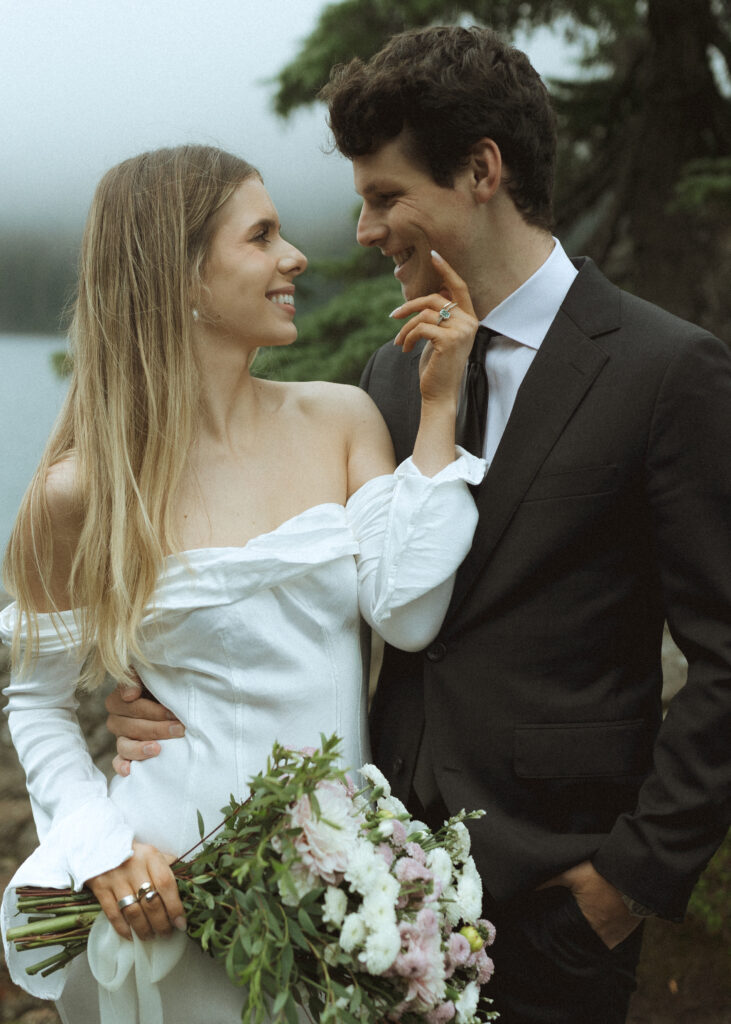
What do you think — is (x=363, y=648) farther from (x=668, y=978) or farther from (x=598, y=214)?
(x=598, y=214)

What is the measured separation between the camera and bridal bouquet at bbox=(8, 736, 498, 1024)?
1.54 meters

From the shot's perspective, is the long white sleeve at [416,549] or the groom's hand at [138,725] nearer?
the long white sleeve at [416,549]

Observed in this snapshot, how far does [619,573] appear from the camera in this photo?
2031 millimetres

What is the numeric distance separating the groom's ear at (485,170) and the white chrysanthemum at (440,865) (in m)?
1.42

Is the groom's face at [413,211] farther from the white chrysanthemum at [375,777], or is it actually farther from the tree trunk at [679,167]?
the tree trunk at [679,167]

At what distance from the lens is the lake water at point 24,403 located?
393 centimetres

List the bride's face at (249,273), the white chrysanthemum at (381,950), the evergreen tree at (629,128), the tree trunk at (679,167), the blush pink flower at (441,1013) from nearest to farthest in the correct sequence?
the white chrysanthemum at (381,950)
the blush pink flower at (441,1013)
the bride's face at (249,273)
the evergreen tree at (629,128)
the tree trunk at (679,167)

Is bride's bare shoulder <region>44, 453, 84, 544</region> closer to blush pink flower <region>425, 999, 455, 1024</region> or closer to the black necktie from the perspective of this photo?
the black necktie

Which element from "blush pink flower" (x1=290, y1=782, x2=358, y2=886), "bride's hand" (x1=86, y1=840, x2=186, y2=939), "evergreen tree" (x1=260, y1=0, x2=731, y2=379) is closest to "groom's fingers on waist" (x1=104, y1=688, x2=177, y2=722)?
"bride's hand" (x1=86, y1=840, x2=186, y2=939)

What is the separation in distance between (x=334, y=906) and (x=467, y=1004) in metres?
0.35

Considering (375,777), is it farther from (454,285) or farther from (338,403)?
(454,285)

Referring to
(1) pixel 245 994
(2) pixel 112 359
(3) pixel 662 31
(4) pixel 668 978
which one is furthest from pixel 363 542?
(3) pixel 662 31

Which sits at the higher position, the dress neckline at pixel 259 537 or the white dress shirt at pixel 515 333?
the white dress shirt at pixel 515 333

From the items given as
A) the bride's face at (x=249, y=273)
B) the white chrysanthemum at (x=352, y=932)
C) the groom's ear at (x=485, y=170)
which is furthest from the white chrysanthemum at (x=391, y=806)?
the groom's ear at (x=485, y=170)
